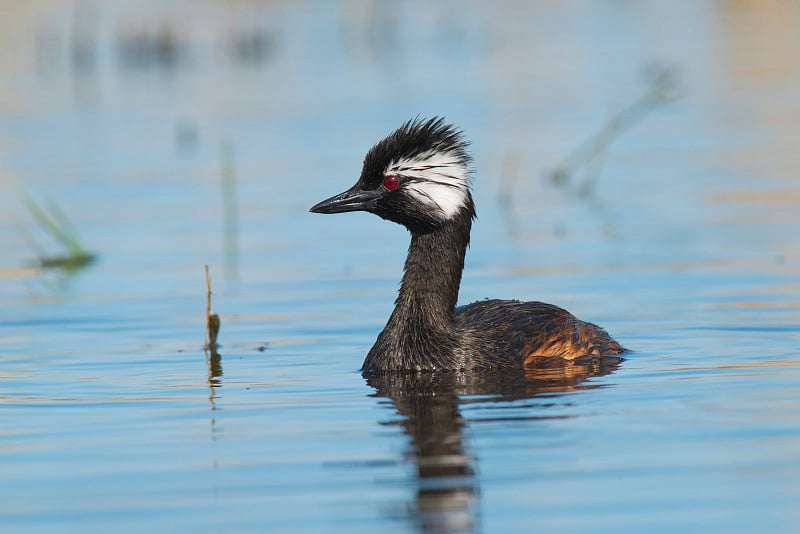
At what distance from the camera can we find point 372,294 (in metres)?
14.1

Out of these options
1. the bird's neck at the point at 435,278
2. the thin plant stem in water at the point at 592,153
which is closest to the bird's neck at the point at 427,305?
the bird's neck at the point at 435,278

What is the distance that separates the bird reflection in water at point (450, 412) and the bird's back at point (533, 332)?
0.09 meters

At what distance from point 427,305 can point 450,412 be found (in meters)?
1.77

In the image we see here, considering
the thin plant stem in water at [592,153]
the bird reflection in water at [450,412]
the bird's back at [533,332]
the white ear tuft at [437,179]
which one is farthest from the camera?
the thin plant stem in water at [592,153]

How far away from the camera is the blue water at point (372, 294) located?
24.8 ft

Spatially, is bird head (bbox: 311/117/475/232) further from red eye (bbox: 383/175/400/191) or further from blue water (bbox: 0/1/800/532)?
blue water (bbox: 0/1/800/532)

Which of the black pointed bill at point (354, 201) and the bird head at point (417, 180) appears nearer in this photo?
the bird head at point (417, 180)

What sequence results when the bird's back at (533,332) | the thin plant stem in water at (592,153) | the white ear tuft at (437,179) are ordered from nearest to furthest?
the white ear tuft at (437,179), the bird's back at (533,332), the thin plant stem in water at (592,153)

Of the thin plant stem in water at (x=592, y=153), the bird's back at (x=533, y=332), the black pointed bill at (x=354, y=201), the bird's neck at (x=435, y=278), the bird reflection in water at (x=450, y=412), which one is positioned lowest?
the bird reflection in water at (x=450, y=412)

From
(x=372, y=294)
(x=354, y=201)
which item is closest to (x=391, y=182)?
(x=354, y=201)

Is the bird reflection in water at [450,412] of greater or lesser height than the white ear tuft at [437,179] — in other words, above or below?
below

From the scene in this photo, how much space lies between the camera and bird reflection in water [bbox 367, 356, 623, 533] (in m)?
7.23

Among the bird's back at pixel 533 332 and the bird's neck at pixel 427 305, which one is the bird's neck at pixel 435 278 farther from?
the bird's back at pixel 533 332

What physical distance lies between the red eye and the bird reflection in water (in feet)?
4.37
